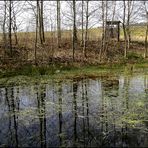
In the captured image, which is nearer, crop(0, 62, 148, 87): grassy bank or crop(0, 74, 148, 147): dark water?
crop(0, 74, 148, 147): dark water

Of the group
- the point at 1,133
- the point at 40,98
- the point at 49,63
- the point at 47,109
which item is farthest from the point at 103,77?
the point at 1,133

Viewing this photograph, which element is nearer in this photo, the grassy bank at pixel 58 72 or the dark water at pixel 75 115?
the dark water at pixel 75 115

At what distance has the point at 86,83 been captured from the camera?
21094mm

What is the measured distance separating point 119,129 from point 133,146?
67.8 inches

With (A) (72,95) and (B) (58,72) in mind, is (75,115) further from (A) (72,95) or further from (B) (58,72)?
(B) (58,72)

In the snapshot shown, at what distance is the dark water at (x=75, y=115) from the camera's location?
10156mm

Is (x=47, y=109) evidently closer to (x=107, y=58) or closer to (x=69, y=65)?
(x=69, y=65)

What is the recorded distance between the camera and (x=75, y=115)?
1310 centimetres

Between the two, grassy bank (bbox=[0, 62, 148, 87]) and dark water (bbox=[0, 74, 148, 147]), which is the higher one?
grassy bank (bbox=[0, 62, 148, 87])

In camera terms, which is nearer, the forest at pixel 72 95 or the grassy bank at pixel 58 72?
the forest at pixel 72 95

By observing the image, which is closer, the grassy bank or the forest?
the forest

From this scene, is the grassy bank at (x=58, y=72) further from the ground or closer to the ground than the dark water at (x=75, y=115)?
further from the ground

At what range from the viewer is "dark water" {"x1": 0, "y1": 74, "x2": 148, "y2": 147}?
10.2m

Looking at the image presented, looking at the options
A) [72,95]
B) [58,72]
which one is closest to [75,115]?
[72,95]
